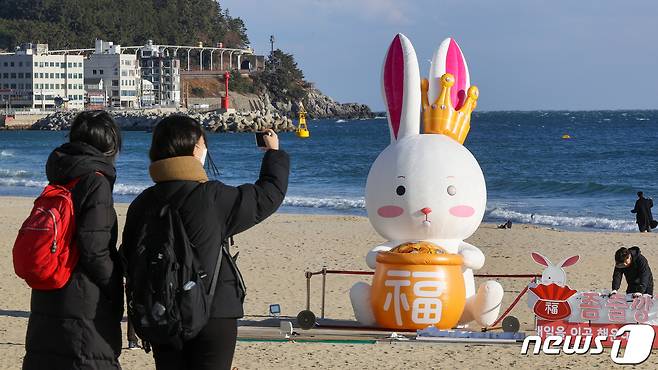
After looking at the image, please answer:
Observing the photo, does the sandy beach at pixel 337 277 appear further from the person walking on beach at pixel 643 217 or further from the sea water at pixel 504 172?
the sea water at pixel 504 172

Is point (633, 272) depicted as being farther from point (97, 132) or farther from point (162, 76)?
point (162, 76)

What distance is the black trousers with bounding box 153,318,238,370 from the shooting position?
14.2 ft

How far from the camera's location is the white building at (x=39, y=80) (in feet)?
382

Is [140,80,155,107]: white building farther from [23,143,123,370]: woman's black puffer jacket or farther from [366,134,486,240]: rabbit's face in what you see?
[23,143,123,370]: woman's black puffer jacket

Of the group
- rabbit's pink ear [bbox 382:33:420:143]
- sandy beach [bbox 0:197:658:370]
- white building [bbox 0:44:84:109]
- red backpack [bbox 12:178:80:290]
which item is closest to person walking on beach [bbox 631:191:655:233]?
sandy beach [bbox 0:197:658:370]

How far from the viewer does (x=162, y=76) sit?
130 metres

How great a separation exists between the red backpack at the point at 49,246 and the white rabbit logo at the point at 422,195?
4780mm

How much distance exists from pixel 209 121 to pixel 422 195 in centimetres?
8890

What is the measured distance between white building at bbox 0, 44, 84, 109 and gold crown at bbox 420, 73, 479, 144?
359ft

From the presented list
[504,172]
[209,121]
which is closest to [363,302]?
[504,172]

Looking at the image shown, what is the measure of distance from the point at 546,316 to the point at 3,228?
12.5 meters

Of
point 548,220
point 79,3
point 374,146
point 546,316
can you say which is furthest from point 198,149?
point 79,3

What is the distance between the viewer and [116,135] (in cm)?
463

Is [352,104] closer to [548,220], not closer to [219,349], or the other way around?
[548,220]
